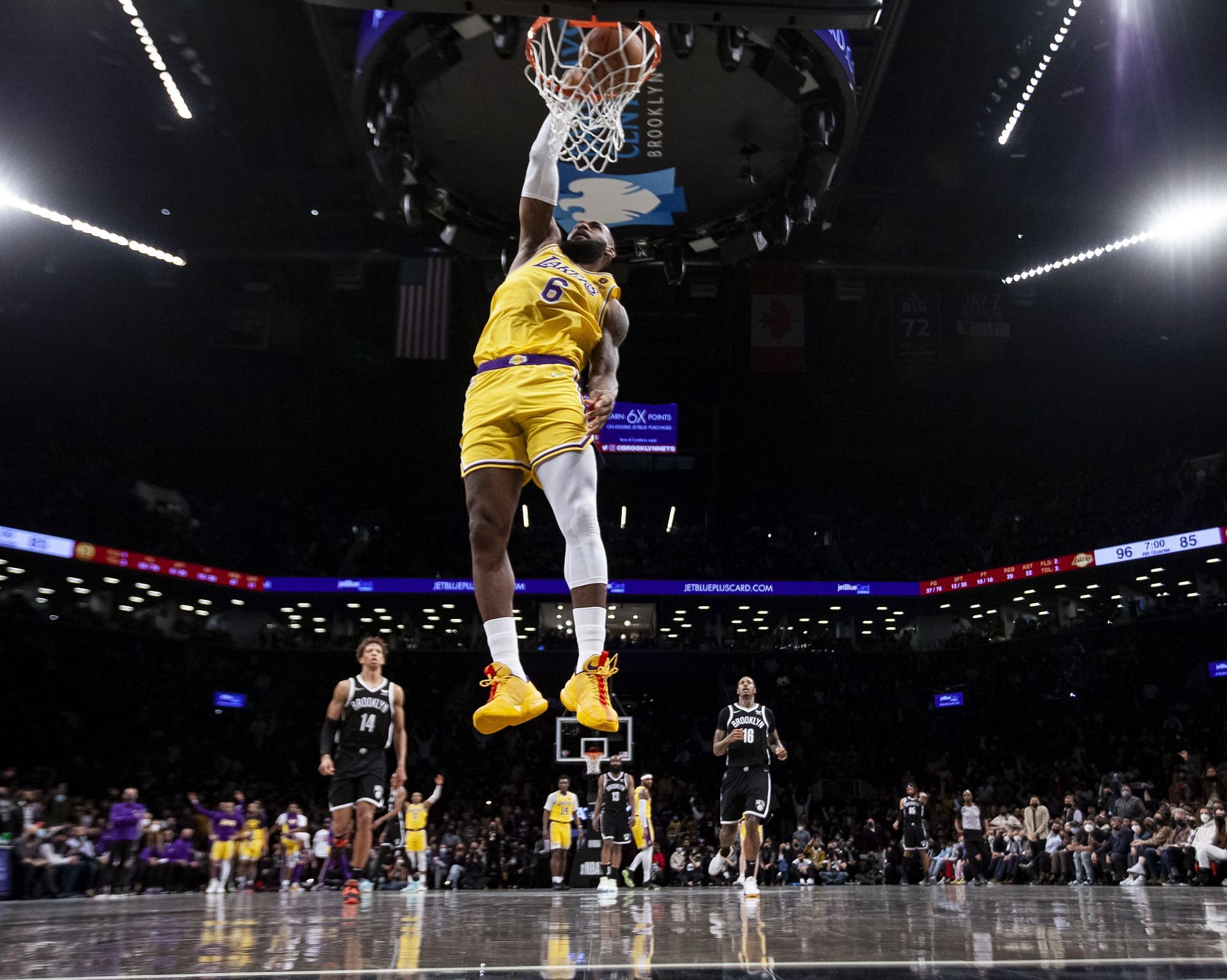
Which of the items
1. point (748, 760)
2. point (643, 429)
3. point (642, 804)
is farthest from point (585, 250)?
point (643, 429)

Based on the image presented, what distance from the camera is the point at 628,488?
3338 centimetres

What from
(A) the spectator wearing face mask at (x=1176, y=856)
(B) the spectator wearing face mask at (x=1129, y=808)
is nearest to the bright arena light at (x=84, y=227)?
(B) the spectator wearing face mask at (x=1129, y=808)

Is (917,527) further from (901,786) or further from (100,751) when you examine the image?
(100,751)

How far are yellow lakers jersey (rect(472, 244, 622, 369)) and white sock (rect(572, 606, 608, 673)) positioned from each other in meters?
0.99

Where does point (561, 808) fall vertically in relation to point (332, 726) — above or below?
below

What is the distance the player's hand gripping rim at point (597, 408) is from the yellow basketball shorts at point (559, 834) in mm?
11928

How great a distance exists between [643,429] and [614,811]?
507 inches

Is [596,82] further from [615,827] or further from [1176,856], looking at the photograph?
[1176,856]

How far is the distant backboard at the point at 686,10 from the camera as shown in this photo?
561 centimetres

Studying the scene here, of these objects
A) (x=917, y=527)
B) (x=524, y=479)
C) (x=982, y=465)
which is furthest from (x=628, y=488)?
(x=524, y=479)

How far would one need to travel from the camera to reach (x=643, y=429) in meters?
24.3

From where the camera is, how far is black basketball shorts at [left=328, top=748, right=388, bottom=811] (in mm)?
7004

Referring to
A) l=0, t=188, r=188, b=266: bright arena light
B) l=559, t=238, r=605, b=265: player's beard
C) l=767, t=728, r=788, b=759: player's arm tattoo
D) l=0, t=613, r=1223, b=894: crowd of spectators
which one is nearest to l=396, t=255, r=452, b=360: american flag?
l=0, t=188, r=188, b=266: bright arena light

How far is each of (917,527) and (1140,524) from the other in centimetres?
739
